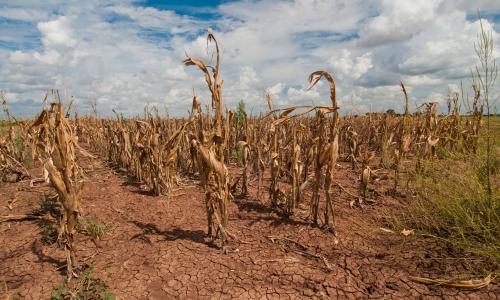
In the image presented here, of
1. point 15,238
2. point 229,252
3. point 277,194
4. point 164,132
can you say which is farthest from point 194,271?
point 164,132

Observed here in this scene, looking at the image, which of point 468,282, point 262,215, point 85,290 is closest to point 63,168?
point 85,290

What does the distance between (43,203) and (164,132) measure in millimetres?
3138

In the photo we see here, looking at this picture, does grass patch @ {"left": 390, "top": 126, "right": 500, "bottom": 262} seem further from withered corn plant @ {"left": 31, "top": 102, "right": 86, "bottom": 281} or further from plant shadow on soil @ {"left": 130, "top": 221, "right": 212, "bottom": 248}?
withered corn plant @ {"left": 31, "top": 102, "right": 86, "bottom": 281}

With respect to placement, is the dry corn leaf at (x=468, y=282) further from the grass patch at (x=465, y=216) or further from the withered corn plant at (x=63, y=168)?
the withered corn plant at (x=63, y=168)

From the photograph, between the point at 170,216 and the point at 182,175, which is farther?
the point at 182,175

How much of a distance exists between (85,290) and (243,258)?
136cm

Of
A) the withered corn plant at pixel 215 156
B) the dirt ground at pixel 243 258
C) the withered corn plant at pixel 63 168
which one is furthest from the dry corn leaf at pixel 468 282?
the withered corn plant at pixel 63 168

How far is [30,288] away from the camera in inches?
98.0

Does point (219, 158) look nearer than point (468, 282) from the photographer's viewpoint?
No

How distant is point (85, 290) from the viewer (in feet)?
7.85

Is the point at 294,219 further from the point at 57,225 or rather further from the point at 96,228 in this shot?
the point at 57,225

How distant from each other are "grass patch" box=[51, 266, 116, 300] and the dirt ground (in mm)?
105

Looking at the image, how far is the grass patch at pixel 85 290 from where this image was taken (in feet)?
7.56

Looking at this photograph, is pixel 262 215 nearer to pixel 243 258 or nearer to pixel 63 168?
pixel 243 258
